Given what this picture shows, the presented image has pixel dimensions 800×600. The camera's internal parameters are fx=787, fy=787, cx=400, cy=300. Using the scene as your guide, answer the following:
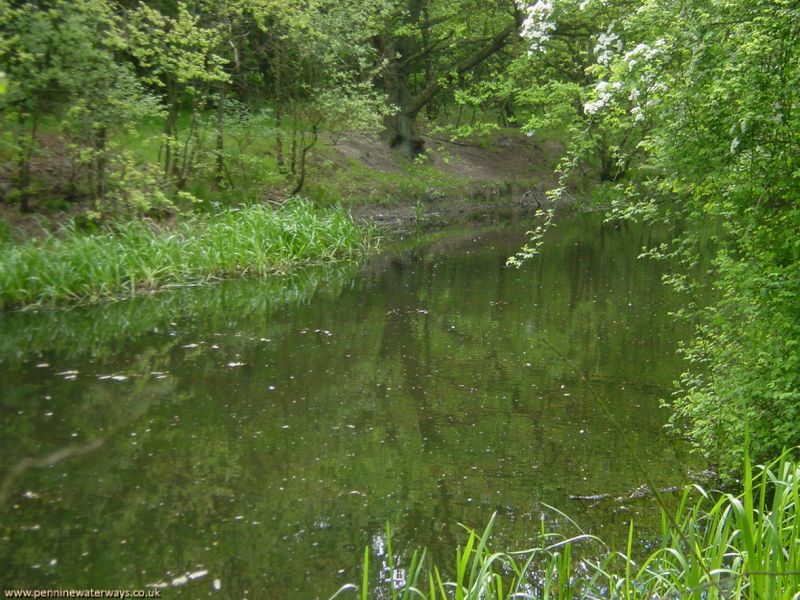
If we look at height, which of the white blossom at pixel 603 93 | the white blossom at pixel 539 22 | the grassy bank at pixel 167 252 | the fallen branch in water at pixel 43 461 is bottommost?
the fallen branch in water at pixel 43 461

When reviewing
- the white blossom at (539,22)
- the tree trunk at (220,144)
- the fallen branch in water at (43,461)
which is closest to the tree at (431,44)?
the tree trunk at (220,144)

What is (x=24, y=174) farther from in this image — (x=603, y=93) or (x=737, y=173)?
(x=737, y=173)

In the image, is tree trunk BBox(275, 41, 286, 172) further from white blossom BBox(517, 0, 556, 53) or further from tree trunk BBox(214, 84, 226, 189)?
white blossom BBox(517, 0, 556, 53)

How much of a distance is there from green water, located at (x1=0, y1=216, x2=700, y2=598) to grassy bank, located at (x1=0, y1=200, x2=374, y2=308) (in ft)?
1.55

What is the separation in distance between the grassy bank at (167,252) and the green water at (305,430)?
18.5 inches

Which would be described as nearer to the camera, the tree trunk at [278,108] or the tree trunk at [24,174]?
the tree trunk at [24,174]

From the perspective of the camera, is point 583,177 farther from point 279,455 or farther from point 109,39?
point 279,455

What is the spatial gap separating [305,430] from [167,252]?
6.68 meters

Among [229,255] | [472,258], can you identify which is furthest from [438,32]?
[229,255]

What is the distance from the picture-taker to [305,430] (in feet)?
22.0

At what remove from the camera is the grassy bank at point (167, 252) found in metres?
10.7

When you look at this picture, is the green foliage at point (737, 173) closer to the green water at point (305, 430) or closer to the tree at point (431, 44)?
the green water at point (305, 430)

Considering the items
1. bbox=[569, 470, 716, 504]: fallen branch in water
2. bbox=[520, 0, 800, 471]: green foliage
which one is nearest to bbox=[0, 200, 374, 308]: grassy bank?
bbox=[520, 0, 800, 471]: green foliage

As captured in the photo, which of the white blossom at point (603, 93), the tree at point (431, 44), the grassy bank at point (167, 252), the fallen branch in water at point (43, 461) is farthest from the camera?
the tree at point (431, 44)
